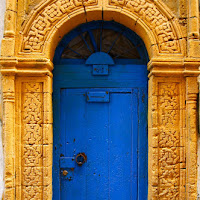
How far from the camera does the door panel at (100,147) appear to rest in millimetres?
3008

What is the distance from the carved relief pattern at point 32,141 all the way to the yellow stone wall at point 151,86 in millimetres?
11

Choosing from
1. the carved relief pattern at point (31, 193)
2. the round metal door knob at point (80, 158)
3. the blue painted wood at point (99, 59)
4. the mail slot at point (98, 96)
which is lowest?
the carved relief pattern at point (31, 193)

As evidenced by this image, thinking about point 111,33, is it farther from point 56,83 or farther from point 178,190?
point 178,190

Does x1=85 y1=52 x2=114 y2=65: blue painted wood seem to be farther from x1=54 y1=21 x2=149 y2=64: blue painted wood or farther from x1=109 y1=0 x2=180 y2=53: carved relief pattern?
x1=109 y1=0 x2=180 y2=53: carved relief pattern

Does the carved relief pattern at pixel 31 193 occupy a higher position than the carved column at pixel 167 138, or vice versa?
the carved column at pixel 167 138

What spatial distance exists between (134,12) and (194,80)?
1.06m

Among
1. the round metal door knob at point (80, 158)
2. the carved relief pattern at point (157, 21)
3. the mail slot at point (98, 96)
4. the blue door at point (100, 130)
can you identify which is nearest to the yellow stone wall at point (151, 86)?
the carved relief pattern at point (157, 21)

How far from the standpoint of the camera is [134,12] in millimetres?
2814

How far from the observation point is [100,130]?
3012mm

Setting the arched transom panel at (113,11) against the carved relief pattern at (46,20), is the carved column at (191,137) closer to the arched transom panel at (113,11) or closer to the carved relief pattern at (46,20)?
the arched transom panel at (113,11)

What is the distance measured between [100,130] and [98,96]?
16.9 inches

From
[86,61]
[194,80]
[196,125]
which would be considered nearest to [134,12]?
[86,61]

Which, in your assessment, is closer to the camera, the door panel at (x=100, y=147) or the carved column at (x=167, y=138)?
the carved column at (x=167, y=138)

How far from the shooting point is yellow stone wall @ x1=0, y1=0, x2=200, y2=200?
2.72 meters
